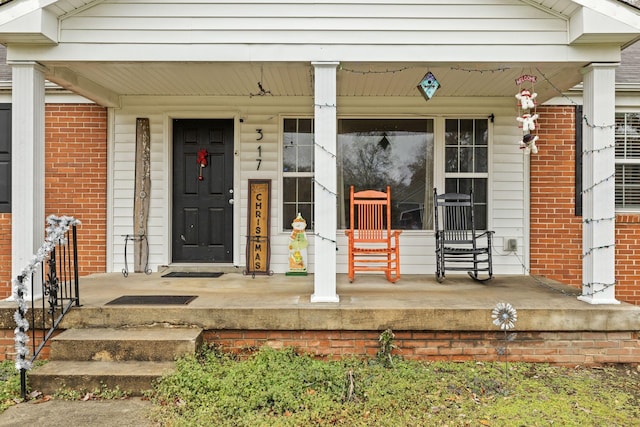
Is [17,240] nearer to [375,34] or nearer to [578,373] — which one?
[375,34]

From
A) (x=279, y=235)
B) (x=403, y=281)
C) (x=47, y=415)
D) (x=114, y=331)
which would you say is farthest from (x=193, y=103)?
(x=47, y=415)

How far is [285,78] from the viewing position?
4582 millimetres

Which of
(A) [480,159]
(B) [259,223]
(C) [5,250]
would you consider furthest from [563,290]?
(C) [5,250]

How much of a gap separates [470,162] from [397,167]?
935 mm

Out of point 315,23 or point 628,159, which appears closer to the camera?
point 315,23

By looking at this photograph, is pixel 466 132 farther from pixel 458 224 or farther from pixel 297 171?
pixel 297 171

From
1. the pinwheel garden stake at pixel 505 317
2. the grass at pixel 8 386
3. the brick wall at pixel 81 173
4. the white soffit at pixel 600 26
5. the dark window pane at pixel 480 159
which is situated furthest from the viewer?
the dark window pane at pixel 480 159

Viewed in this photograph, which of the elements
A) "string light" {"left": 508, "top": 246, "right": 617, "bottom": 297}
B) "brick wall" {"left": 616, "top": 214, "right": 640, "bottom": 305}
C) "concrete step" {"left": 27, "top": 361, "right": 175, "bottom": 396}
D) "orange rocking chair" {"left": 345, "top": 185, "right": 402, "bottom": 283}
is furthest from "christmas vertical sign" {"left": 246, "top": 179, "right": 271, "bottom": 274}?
"brick wall" {"left": 616, "top": 214, "right": 640, "bottom": 305}

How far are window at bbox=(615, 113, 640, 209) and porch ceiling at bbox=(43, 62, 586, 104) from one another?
1182 mm

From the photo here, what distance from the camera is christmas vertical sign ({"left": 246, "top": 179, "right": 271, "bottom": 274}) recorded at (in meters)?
5.18

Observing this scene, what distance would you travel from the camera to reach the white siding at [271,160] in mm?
5234

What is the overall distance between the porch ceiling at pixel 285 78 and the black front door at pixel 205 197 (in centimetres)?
59

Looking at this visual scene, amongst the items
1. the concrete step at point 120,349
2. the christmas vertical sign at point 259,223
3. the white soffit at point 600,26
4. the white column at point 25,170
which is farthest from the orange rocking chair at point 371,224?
the white column at point 25,170

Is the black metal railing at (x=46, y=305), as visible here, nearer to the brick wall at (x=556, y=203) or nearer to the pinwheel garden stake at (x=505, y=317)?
the pinwheel garden stake at (x=505, y=317)
